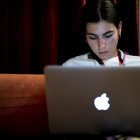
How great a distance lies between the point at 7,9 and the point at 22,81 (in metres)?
0.61

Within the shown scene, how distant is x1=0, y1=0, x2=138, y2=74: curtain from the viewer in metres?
1.71

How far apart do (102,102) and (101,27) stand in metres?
0.71

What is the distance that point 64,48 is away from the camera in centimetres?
178

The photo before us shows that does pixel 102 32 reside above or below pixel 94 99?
above

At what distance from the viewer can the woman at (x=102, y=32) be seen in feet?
5.05

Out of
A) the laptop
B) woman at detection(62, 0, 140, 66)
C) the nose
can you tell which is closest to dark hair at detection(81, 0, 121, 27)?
woman at detection(62, 0, 140, 66)

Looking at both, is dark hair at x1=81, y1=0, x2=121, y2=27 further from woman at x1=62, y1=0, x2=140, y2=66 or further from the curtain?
the curtain

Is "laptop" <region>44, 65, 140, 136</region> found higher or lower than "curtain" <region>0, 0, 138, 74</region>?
lower

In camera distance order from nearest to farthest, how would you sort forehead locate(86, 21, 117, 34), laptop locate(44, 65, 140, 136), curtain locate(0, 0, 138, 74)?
1. laptop locate(44, 65, 140, 136)
2. forehead locate(86, 21, 117, 34)
3. curtain locate(0, 0, 138, 74)

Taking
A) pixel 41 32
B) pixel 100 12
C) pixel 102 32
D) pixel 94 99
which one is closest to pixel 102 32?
pixel 102 32

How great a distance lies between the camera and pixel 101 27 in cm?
153


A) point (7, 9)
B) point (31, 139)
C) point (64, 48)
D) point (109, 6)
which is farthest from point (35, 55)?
point (31, 139)

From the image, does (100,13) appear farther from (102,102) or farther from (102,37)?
(102,102)

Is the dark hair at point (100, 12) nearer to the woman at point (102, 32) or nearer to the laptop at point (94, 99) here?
the woman at point (102, 32)
